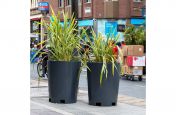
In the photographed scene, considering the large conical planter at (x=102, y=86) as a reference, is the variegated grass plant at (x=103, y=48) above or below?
above

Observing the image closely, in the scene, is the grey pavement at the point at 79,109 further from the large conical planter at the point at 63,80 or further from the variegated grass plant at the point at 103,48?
the variegated grass plant at the point at 103,48

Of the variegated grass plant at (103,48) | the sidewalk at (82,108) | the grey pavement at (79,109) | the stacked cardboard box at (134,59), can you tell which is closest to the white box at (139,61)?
the stacked cardboard box at (134,59)

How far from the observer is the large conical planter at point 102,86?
8721mm

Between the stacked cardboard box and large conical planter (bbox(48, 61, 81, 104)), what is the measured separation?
8.98 meters

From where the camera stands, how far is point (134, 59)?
17.7 metres

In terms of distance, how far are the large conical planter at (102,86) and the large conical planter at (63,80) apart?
0.34m

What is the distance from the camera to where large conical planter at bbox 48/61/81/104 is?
8.86 meters

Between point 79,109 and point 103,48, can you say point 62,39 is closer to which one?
point 103,48

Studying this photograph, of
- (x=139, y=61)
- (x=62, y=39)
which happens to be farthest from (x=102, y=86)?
(x=139, y=61)
